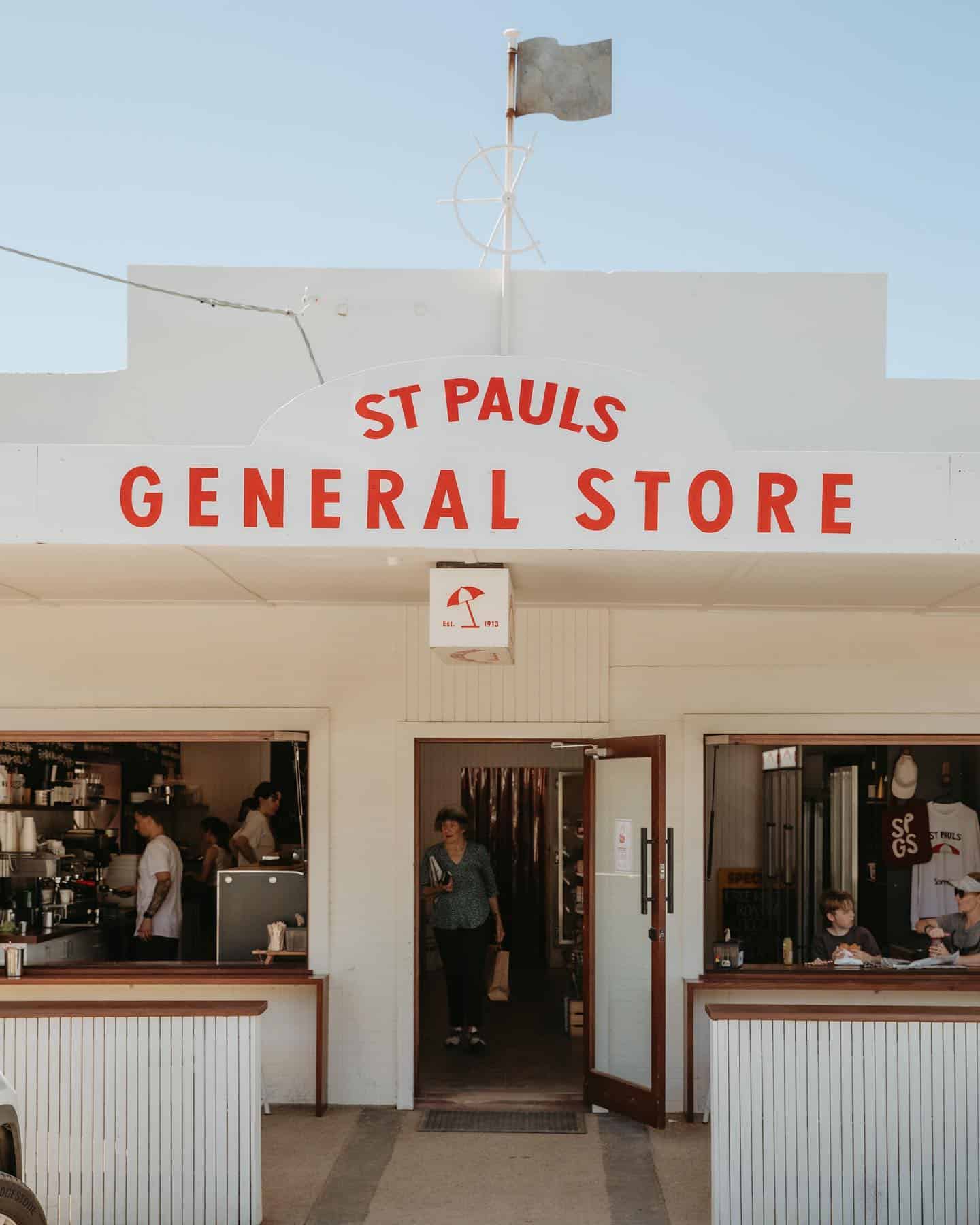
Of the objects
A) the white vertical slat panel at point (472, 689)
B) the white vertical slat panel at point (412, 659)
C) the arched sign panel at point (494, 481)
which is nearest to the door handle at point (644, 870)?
the white vertical slat panel at point (472, 689)

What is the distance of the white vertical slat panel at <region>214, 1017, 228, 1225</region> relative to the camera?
573 centimetres

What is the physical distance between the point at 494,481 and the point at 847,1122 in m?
3.10

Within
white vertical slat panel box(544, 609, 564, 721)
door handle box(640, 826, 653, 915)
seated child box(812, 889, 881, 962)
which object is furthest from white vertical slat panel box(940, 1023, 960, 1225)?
white vertical slat panel box(544, 609, 564, 721)

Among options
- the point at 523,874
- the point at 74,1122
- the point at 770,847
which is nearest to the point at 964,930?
the point at 770,847

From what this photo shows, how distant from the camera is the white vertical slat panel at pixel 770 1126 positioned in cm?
569

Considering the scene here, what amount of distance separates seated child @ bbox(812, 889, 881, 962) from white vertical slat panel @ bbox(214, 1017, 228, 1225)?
405 centimetres

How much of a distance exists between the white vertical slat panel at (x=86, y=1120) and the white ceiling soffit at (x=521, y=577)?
6.91 ft

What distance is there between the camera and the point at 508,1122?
7.86 metres

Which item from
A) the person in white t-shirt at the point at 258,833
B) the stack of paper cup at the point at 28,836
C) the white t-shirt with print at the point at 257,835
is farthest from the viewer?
the white t-shirt with print at the point at 257,835

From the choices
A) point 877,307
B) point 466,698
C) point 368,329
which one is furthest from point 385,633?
point 877,307

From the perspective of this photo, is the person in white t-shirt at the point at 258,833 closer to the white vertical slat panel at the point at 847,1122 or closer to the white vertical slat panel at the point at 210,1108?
the white vertical slat panel at the point at 210,1108

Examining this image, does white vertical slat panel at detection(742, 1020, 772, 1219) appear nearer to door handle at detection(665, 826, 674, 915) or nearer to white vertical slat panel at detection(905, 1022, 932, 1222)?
white vertical slat panel at detection(905, 1022, 932, 1222)

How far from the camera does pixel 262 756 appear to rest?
15.0 meters

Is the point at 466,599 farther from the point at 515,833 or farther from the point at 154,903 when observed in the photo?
the point at 515,833
